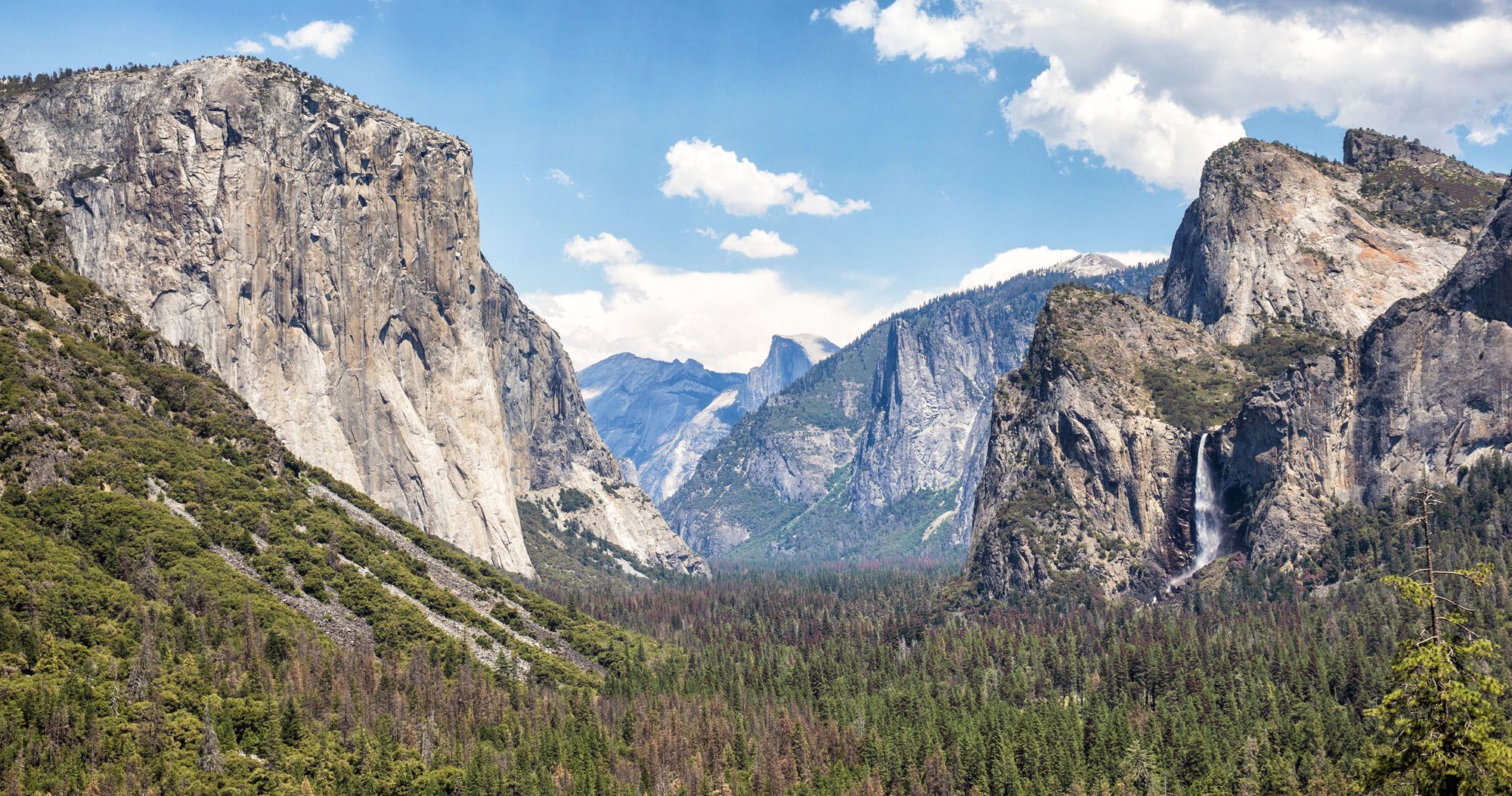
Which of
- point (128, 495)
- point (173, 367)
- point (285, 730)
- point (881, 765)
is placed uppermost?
point (173, 367)

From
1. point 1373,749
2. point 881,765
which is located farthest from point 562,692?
point 1373,749

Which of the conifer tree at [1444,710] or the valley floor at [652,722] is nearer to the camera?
the conifer tree at [1444,710]

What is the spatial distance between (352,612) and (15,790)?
2732 inches

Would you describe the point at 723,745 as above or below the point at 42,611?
below

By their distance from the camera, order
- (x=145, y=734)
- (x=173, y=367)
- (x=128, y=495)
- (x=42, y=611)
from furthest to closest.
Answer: (x=173, y=367), (x=128, y=495), (x=42, y=611), (x=145, y=734)

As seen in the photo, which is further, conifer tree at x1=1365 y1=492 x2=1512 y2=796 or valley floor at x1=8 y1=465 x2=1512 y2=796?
valley floor at x1=8 y1=465 x2=1512 y2=796

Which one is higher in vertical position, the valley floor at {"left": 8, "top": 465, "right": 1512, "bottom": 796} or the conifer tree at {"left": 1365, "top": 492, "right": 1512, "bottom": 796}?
the conifer tree at {"left": 1365, "top": 492, "right": 1512, "bottom": 796}

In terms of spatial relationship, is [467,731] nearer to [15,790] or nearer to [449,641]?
[449,641]

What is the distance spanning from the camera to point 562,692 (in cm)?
16338

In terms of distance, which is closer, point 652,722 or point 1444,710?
point 1444,710

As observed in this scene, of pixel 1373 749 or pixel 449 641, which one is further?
pixel 449 641

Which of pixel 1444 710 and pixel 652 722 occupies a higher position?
pixel 1444 710

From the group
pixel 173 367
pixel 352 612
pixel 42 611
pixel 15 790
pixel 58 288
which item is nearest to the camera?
pixel 15 790

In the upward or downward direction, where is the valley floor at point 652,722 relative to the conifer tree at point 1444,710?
downward
